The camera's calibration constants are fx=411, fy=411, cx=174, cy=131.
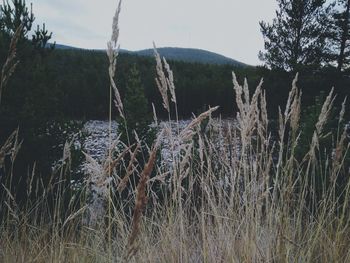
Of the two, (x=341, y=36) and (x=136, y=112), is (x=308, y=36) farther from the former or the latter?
(x=136, y=112)

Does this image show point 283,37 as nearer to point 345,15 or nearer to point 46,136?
point 345,15

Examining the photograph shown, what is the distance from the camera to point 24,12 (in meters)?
4.58

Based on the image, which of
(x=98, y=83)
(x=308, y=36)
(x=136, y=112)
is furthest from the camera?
(x=98, y=83)

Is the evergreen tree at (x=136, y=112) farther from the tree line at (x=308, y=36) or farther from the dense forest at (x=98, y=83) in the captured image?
the tree line at (x=308, y=36)

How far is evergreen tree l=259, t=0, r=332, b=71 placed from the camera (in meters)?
14.9

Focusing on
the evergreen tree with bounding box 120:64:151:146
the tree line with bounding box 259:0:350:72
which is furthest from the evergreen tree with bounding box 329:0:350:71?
the evergreen tree with bounding box 120:64:151:146

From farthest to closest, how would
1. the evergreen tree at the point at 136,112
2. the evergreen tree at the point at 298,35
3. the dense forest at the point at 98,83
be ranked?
1. the evergreen tree at the point at 298,35
2. the evergreen tree at the point at 136,112
3. the dense forest at the point at 98,83

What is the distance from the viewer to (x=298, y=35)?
15.1 metres

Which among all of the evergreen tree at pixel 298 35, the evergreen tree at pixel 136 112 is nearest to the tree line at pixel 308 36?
the evergreen tree at pixel 298 35

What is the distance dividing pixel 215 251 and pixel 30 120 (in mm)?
3105

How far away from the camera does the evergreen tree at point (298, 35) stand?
14945 millimetres

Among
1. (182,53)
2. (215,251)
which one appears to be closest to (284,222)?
(215,251)

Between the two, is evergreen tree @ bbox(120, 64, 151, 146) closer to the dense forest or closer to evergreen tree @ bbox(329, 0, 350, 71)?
the dense forest

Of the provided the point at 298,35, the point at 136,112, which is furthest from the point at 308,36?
the point at 136,112
